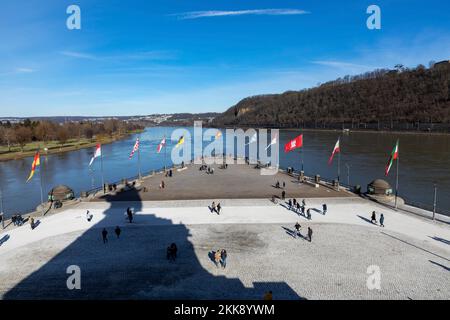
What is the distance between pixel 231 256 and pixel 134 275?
4920mm

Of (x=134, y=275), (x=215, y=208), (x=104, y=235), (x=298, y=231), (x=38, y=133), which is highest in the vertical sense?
(x=38, y=133)

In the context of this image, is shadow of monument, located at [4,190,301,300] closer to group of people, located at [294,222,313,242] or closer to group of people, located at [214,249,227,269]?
group of people, located at [214,249,227,269]

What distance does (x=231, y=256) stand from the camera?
17844mm

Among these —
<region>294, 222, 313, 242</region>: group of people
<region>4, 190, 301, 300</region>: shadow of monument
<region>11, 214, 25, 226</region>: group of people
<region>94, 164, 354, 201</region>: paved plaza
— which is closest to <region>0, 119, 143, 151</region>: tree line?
<region>94, 164, 354, 201</region>: paved plaza

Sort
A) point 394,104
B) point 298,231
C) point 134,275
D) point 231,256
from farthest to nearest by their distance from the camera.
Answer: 1. point 394,104
2. point 298,231
3. point 231,256
4. point 134,275

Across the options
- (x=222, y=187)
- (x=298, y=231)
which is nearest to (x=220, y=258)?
(x=298, y=231)

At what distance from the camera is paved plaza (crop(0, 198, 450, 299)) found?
14.4 metres

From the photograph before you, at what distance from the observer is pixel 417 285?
47.9 ft

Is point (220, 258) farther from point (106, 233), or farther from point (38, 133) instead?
point (38, 133)

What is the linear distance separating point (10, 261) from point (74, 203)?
38.5ft

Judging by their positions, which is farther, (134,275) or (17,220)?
(17,220)

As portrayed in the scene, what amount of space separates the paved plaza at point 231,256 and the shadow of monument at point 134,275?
0.16 feet

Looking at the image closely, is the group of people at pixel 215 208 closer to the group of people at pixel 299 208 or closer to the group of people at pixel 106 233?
the group of people at pixel 299 208
